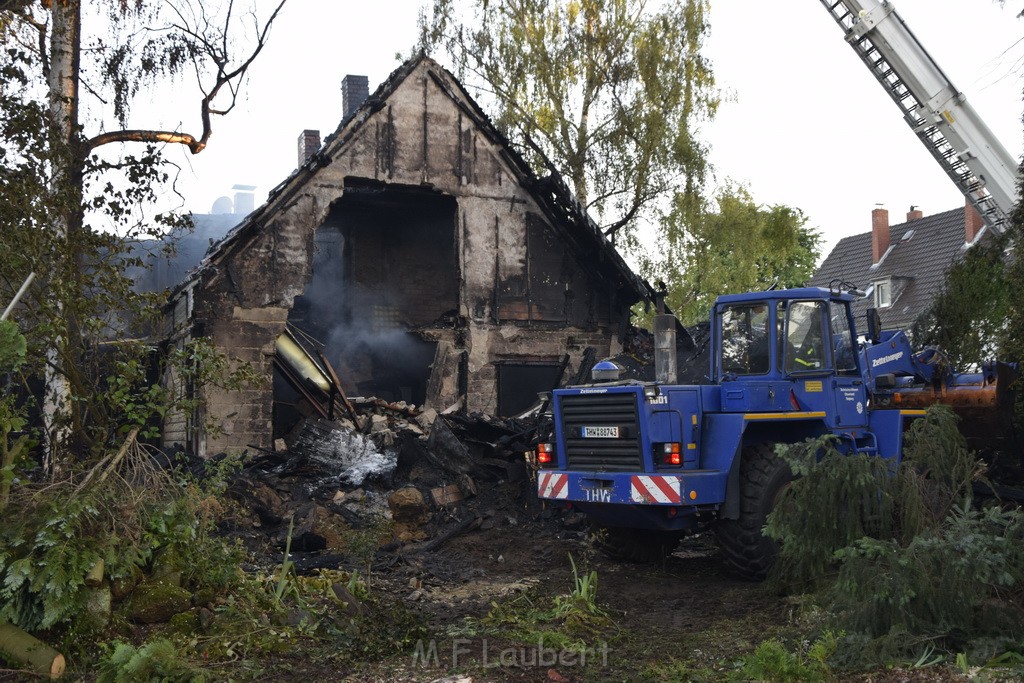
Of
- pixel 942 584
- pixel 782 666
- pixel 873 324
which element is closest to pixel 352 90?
pixel 873 324

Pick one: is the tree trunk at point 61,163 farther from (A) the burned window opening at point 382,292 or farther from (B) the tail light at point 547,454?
(A) the burned window opening at point 382,292

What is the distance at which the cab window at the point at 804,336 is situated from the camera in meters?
9.99

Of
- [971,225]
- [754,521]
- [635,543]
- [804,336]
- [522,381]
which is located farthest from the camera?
[971,225]

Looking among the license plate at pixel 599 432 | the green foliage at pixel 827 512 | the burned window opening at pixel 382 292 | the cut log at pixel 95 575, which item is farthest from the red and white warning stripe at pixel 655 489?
the burned window opening at pixel 382 292

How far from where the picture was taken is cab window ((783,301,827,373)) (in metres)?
9.99

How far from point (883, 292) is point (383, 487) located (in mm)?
27909

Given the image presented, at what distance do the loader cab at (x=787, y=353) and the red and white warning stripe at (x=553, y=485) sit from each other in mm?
1745

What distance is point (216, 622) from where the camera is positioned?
23.7 feet

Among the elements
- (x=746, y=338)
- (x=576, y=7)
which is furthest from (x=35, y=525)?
(x=576, y=7)

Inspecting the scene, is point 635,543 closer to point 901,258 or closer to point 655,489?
point 655,489

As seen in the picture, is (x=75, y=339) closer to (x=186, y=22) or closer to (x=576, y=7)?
(x=186, y=22)

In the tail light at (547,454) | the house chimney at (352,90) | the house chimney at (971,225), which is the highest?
the house chimney at (352,90)

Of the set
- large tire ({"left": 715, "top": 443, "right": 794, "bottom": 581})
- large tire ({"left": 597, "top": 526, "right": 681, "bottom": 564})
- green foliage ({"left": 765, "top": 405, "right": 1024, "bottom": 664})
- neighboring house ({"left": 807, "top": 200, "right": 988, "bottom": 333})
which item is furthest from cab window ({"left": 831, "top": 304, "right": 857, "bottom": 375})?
neighboring house ({"left": 807, "top": 200, "right": 988, "bottom": 333})

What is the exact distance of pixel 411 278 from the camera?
21406 millimetres
